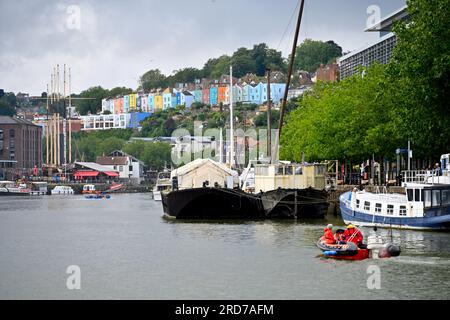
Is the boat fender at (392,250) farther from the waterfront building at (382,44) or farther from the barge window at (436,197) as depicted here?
the waterfront building at (382,44)

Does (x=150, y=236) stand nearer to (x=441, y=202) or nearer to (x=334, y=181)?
(x=441, y=202)

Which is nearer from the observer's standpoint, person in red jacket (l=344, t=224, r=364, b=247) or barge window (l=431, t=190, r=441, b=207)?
person in red jacket (l=344, t=224, r=364, b=247)

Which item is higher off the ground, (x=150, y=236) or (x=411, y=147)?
(x=411, y=147)

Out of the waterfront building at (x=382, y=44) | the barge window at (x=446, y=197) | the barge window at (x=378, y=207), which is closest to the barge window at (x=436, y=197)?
the barge window at (x=446, y=197)

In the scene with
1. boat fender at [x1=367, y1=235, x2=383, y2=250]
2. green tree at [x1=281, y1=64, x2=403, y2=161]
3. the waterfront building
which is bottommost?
boat fender at [x1=367, y1=235, x2=383, y2=250]

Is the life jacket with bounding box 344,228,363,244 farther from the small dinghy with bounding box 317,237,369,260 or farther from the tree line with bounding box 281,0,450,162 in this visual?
the tree line with bounding box 281,0,450,162

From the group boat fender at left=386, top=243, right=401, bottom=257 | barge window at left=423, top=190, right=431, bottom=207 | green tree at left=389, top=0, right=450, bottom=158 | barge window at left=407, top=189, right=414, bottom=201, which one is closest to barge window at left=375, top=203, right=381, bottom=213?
barge window at left=407, top=189, right=414, bottom=201

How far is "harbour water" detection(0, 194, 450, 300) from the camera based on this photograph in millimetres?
46031

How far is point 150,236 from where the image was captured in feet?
242

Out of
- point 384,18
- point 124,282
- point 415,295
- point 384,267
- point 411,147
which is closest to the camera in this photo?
point 415,295

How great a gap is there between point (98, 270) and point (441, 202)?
85.9ft
